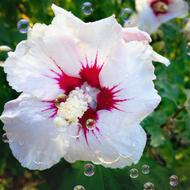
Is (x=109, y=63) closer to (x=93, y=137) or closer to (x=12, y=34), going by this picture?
(x=93, y=137)

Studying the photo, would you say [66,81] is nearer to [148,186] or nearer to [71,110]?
[71,110]

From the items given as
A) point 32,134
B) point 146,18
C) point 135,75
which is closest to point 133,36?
point 135,75

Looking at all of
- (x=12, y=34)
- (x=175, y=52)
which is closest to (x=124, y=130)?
(x=12, y=34)

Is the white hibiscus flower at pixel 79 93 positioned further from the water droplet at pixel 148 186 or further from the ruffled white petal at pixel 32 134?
the water droplet at pixel 148 186

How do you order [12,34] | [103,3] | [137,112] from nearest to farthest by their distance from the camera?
[137,112], [12,34], [103,3]

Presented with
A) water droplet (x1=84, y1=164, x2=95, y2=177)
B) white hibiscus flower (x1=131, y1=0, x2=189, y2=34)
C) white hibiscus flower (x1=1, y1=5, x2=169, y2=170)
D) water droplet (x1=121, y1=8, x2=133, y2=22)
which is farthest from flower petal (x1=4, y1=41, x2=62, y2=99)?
white hibiscus flower (x1=131, y1=0, x2=189, y2=34)

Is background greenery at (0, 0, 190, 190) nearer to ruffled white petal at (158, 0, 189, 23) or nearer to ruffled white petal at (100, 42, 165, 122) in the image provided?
ruffled white petal at (158, 0, 189, 23)
